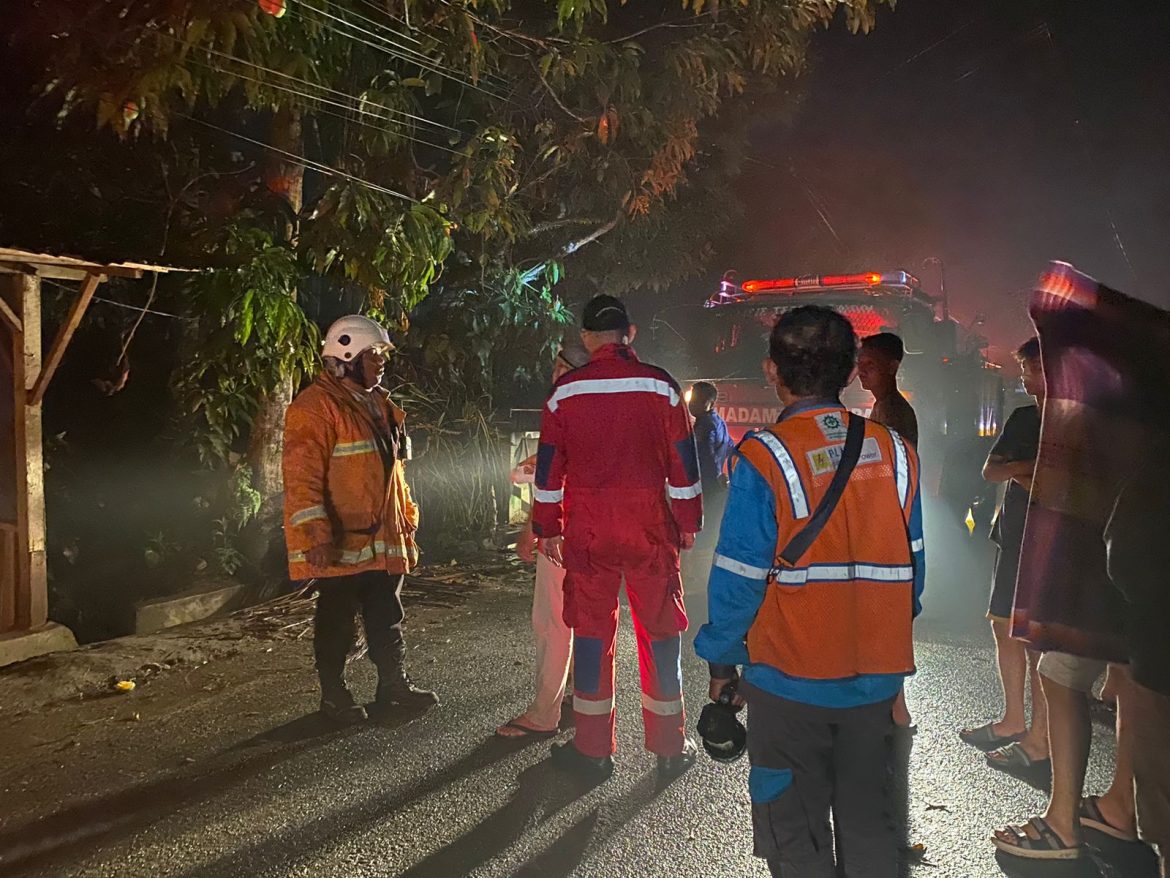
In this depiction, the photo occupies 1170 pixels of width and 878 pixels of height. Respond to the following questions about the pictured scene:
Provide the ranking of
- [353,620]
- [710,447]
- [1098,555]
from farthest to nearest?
[710,447] < [353,620] < [1098,555]

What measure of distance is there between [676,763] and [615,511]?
123cm

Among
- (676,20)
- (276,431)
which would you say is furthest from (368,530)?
(676,20)

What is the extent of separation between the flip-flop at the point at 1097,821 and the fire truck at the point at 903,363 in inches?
173

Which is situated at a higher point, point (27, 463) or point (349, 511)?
point (27, 463)

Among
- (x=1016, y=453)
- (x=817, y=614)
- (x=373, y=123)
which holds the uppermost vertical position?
(x=373, y=123)

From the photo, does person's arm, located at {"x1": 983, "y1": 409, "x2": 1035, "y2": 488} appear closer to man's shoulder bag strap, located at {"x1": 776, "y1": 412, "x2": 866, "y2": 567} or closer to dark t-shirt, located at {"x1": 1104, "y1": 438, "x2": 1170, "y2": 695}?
dark t-shirt, located at {"x1": 1104, "y1": 438, "x2": 1170, "y2": 695}

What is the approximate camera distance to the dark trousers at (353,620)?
440 cm

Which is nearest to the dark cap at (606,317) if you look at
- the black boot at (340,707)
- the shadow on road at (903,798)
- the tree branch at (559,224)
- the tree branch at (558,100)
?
the shadow on road at (903,798)

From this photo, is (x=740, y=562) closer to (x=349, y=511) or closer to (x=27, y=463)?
(x=349, y=511)

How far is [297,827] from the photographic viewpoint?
3.44m

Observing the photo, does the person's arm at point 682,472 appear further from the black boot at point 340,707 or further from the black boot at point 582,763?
the black boot at point 340,707

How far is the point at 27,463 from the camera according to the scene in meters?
5.74

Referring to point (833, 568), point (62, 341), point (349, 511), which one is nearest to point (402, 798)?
point (349, 511)

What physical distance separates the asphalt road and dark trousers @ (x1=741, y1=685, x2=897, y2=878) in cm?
91
